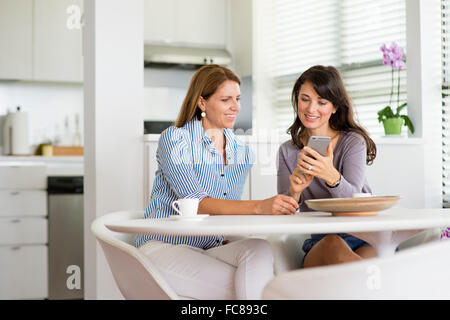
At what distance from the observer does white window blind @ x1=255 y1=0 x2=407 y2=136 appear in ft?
12.5

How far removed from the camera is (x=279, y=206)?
1668 mm

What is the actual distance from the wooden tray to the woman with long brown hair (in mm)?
236

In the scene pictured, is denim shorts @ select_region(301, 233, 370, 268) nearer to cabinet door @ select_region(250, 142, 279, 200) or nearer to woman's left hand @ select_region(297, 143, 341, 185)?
woman's left hand @ select_region(297, 143, 341, 185)

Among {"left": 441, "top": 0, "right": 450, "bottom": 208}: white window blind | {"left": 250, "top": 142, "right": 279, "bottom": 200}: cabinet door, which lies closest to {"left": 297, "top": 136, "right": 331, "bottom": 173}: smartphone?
{"left": 250, "top": 142, "right": 279, "bottom": 200}: cabinet door

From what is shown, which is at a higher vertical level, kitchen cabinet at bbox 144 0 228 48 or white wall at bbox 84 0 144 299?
kitchen cabinet at bbox 144 0 228 48

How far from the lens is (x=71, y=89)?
497 cm

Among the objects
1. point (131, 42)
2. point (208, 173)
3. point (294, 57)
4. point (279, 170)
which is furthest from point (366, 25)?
point (208, 173)

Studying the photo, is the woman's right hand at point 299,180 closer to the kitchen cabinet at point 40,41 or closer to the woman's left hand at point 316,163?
the woman's left hand at point 316,163

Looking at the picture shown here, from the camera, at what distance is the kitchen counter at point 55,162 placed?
13.2ft

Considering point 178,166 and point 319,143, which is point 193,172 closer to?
point 178,166

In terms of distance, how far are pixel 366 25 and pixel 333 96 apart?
206 cm

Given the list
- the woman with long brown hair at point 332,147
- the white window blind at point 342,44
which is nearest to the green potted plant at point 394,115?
the white window blind at point 342,44

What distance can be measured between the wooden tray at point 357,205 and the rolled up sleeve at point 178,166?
0.38 meters

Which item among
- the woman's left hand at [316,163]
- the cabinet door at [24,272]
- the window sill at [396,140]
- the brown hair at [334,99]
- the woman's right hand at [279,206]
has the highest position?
the brown hair at [334,99]
